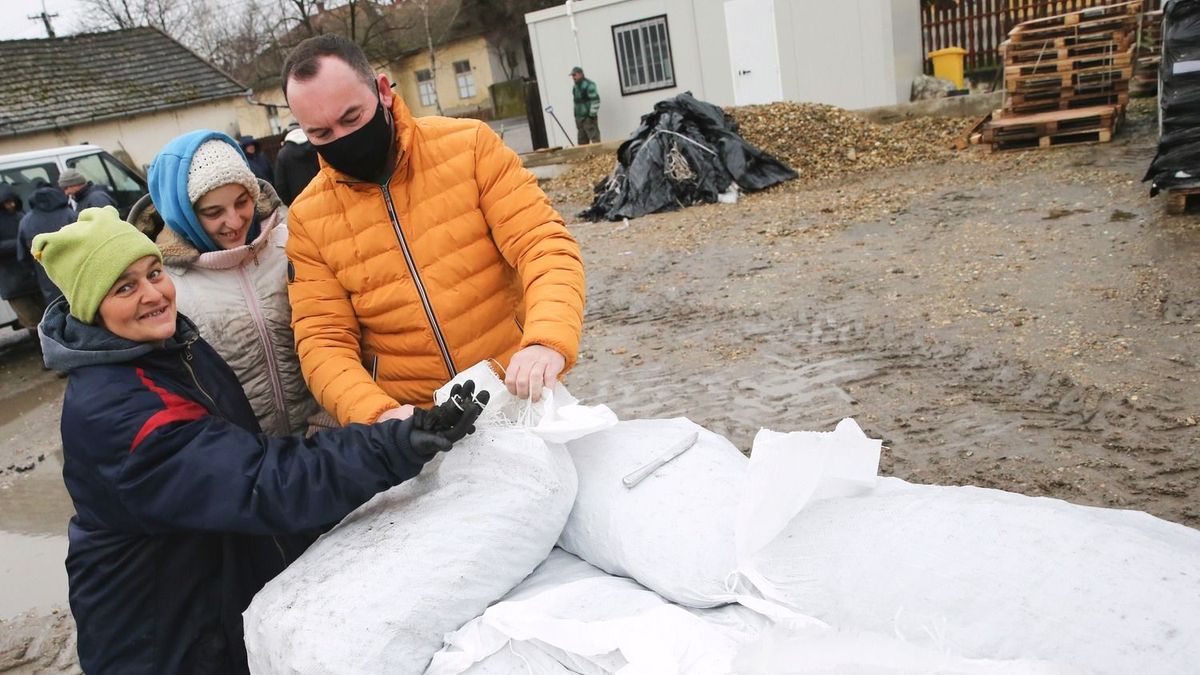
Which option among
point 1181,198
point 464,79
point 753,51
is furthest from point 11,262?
point 464,79

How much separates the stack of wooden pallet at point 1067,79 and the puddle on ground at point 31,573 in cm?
916

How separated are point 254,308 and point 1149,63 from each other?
40.0 ft

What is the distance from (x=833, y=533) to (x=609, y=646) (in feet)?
1.36

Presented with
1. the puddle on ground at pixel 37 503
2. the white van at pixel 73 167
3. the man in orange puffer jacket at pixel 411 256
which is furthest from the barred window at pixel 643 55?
the man in orange puffer jacket at pixel 411 256

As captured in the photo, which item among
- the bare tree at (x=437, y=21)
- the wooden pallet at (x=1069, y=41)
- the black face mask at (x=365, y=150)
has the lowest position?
the wooden pallet at (x=1069, y=41)

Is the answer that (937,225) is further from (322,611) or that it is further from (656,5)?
(656,5)

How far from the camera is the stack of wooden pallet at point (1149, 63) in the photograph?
1052cm

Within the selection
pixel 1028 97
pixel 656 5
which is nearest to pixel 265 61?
pixel 656 5

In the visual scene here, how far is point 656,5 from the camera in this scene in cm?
1323

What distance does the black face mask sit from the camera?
1.72m

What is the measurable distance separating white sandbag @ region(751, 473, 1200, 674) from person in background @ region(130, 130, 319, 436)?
120cm

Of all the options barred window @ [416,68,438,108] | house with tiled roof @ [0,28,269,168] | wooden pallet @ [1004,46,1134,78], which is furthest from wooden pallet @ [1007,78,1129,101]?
barred window @ [416,68,438,108]

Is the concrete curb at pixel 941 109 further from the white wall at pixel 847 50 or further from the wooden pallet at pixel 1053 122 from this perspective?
the wooden pallet at pixel 1053 122

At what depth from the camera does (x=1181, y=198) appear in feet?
17.8
